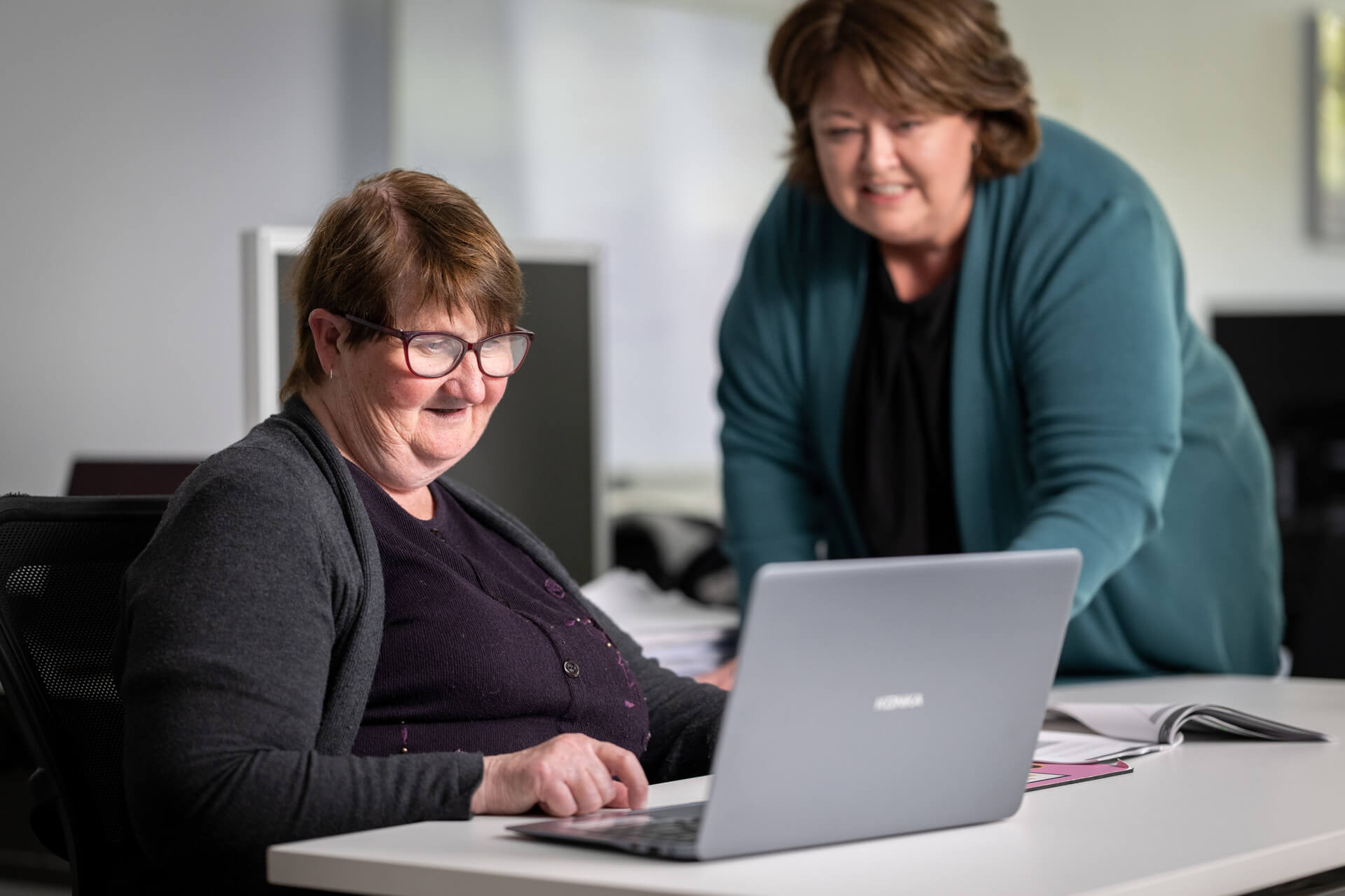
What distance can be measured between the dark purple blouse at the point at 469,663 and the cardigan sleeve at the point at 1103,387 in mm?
597

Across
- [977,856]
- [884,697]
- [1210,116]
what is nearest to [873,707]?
[884,697]

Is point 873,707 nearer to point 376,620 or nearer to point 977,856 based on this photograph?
point 977,856

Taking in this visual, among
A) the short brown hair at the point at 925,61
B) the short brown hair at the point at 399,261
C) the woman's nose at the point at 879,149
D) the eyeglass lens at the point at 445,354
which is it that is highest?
the short brown hair at the point at 925,61

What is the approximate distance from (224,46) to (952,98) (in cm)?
169

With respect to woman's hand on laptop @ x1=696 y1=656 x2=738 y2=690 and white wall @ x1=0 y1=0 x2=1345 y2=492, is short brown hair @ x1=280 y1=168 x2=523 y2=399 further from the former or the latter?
white wall @ x1=0 y1=0 x2=1345 y2=492

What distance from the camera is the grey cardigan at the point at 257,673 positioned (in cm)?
101

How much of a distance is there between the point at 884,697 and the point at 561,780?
0.25m

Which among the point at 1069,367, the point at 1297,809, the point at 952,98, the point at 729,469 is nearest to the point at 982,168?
the point at 952,98

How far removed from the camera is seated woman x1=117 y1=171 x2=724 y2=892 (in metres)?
1.02

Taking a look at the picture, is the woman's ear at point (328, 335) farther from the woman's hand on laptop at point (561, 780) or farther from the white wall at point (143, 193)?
the white wall at point (143, 193)

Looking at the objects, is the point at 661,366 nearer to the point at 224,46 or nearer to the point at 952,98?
the point at 224,46

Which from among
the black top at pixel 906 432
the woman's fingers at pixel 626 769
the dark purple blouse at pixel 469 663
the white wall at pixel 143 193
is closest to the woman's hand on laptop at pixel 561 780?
the woman's fingers at pixel 626 769

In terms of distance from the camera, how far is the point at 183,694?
1008mm

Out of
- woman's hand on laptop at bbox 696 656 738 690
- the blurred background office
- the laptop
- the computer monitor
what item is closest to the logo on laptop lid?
the laptop
